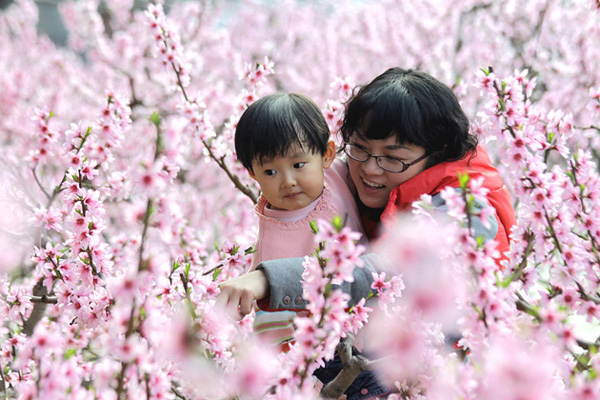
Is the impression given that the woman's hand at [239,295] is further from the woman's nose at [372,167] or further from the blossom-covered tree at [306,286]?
the woman's nose at [372,167]

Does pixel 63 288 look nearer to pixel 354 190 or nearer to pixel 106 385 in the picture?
pixel 106 385

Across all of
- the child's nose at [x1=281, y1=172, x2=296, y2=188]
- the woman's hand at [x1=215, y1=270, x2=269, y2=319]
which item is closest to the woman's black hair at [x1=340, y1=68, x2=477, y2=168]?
the child's nose at [x1=281, y1=172, x2=296, y2=188]

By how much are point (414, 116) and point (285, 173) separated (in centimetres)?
43

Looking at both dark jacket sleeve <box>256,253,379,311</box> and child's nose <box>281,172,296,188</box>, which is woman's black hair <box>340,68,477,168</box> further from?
dark jacket sleeve <box>256,253,379,311</box>

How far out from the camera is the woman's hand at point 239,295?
1164 mm

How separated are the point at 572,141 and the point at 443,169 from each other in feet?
10.2

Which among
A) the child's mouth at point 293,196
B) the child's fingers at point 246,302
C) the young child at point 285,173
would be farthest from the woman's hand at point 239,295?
the child's mouth at point 293,196

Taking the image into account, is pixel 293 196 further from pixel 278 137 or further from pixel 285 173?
pixel 278 137

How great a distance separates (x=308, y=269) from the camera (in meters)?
1.05

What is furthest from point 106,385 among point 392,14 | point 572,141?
point 392,14

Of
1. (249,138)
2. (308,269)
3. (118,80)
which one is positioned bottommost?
(118,80)

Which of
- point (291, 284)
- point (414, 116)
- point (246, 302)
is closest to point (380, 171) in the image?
point (414, 116)

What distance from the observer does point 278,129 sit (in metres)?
1.56

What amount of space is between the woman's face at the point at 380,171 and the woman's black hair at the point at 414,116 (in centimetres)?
2
